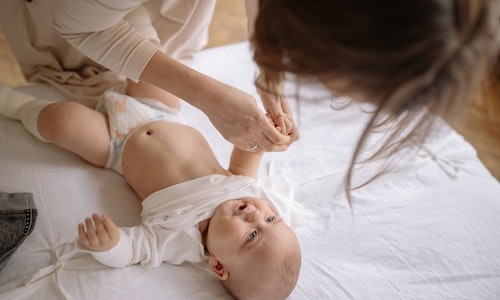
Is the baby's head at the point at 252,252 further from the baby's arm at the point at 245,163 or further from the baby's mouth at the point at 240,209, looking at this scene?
the baby's arm at the point at 245,163

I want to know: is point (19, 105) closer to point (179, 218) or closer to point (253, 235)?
point (179, 218)

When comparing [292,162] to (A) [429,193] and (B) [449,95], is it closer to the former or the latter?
(A) [429,193]

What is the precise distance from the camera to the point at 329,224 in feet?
3.41

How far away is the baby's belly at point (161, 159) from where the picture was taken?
3.19 ft

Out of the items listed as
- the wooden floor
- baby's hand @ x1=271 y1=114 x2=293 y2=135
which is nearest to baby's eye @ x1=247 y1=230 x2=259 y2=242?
baby's hand @ x1=271 y1=114 x2=293 y2=135

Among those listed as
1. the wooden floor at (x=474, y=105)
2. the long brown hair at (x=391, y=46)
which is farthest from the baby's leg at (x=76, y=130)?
the wooden floor at (x=474, y=105)

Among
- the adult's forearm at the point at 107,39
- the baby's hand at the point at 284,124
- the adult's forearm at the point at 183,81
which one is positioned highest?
the adult's forearm at the point at 107,39

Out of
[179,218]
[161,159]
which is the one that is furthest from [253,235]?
[161,159]

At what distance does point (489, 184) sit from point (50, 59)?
116 cm

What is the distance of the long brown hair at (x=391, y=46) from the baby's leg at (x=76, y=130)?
1.86 feet

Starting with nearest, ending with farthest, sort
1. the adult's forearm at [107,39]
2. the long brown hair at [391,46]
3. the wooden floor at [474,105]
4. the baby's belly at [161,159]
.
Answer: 1. the long brown hair at [391,46]
2. the adult's forearm at [107,39]
3. the baby's belly at [161,159]
4. the wooden floor at [474,105]

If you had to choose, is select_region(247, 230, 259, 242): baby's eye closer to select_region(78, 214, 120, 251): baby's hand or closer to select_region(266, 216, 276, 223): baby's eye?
select_region(266, 216, 276, 223): baby's eye

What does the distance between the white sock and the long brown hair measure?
684mm

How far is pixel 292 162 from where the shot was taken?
1.16 metres
